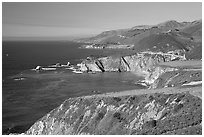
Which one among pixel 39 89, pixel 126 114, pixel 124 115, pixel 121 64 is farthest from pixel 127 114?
pixel 121 64

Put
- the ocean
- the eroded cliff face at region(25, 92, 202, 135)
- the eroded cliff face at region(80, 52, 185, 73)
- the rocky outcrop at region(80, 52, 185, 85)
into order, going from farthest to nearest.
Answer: the eroded cliff face at region(80, 52, 185, 73) < the rocky outcrop at region(80, 52, 185, 85) < the ocean < the eroded cliff face at region(25, 92, 202, 135)

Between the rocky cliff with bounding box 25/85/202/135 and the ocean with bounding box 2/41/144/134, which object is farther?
the ocean with bounding box 2/41/144/134

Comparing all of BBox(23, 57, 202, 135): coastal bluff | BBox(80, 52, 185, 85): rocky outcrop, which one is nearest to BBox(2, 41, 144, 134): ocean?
BBox(80, 52, 185, 85): rocky outcrop

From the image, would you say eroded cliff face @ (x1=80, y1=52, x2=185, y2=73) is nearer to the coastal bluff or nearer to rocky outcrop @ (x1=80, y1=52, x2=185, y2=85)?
rocky outcrop @ (x1=80, y1=52, x2=185, y2=85)

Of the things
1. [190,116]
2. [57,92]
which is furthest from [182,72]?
[190,116]

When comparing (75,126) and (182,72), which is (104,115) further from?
(182,72)

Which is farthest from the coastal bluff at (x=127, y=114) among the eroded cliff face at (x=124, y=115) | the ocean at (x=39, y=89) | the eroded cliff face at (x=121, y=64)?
the eroded cliff face at (x=121, y=64)

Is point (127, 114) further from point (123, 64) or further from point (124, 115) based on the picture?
point (123, 64)
